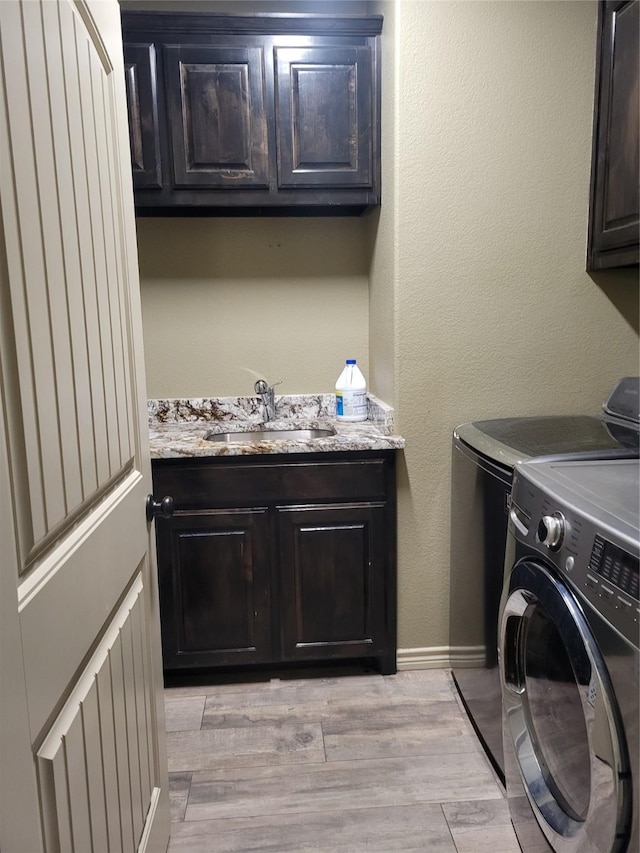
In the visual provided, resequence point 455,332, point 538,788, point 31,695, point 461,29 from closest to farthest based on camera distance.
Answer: point 31,695 < point 538,788 < point 461,29 < point 455,332

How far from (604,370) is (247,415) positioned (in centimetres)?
143

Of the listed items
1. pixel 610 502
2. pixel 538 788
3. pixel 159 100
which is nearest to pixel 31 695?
pixel 610 502

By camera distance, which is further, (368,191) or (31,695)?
(368,191)

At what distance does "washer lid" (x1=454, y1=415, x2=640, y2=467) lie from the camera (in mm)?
1557

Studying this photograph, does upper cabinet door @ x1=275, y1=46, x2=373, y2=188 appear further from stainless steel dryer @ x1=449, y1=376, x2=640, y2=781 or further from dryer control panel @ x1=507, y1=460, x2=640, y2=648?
dryer control panel @ x1=507, y1=460, x2=640, y2=648

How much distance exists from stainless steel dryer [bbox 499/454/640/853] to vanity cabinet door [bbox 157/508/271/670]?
36.0 inches

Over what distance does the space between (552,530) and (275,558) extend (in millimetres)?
1125

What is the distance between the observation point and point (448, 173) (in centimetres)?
198

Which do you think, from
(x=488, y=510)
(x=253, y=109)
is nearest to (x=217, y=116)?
(x=253, y=109)

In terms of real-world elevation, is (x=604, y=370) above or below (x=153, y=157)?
below

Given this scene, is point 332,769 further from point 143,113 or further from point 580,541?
point 143,113

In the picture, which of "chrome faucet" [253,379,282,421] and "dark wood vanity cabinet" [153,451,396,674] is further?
"chrome faucet" [253,379,282,421]

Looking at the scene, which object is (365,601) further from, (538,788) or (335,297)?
(335,297)

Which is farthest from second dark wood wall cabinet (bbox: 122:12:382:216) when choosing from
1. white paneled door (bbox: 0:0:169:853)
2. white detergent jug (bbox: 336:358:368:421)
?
white paneled door (bbox: 0:0:169:853)
